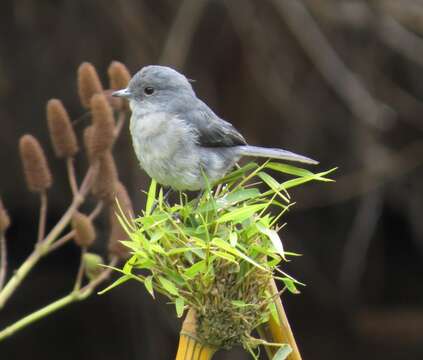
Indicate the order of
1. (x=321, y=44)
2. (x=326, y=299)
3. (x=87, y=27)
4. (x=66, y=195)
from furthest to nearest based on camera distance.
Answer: (x=326, y=299) → (x=66, y=195) → (x=87, y=27) → (x=321, y=44)

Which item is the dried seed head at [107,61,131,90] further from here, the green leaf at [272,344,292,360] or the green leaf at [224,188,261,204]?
the green leaf at [272,344,292,360]

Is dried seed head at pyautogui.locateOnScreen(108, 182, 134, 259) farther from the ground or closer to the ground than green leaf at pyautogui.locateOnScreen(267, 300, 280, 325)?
farther from the ground

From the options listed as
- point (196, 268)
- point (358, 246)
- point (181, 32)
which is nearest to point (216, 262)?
point (196, 268)

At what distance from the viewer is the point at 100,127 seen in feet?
7.78

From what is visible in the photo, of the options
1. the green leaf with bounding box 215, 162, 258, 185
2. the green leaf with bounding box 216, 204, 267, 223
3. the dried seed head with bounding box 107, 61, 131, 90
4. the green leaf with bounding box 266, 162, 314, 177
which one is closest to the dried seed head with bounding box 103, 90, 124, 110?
the dried seed head with bounding box 107, 61, 131, 90

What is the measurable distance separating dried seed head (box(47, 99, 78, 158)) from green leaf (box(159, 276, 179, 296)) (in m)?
0.87

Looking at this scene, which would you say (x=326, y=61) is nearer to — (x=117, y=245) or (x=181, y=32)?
(x=181, y=32)

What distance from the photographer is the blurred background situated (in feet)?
17.5

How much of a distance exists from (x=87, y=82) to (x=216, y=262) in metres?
0.94

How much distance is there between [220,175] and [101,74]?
3.44 m

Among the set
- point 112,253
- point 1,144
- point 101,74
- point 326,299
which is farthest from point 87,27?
point 112,253

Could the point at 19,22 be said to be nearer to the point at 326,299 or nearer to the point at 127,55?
the point at 127,55

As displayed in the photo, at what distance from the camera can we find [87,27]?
5.63 m

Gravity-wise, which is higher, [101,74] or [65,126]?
[101,74]
